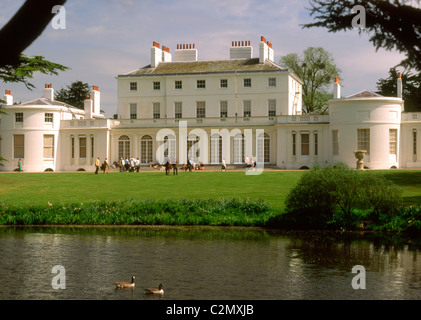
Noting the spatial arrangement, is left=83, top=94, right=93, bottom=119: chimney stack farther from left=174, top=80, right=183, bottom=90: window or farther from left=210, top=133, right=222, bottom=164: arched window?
left=210, top=133, right=222, bottom=164: arched window

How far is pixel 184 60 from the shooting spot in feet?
194

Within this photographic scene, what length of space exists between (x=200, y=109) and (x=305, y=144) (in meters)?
12.7

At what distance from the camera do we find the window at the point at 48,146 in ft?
168

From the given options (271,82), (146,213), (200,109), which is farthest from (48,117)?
(146,213)

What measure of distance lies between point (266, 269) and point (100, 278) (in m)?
3.75

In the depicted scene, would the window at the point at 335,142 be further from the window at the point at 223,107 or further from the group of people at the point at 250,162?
the window at the point at 223,107

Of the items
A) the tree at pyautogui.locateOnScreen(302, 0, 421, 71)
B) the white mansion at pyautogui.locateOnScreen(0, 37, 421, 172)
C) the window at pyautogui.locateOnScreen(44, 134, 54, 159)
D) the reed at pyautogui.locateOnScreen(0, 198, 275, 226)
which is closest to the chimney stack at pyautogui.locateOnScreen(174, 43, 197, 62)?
the white mansion at pyautogui.locateOnScreen(0, 37, 421, 172)

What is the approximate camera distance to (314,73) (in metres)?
65.8

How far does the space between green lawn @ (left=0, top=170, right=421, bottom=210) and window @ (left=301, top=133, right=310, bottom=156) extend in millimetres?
12629

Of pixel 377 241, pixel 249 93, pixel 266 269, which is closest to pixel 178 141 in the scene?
pixel 249 93

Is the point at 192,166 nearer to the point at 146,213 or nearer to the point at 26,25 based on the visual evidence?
the point at 146,213

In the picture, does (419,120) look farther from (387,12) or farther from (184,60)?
(387,12)

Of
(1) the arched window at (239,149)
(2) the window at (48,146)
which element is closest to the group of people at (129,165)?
(2) the window at (48,146)

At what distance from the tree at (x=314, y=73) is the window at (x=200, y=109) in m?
14.8
